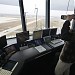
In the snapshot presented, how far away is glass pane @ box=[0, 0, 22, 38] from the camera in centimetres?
321

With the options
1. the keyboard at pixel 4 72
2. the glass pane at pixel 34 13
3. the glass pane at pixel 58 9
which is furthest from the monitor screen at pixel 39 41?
the keyboard at pixel 4 72

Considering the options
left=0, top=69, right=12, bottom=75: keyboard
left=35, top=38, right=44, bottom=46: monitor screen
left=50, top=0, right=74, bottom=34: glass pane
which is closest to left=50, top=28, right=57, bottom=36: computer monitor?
left=35, top=38, right=44, bottom=46: monitor screen

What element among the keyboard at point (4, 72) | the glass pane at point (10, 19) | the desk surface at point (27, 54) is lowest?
the desk surface at point (27, 54)

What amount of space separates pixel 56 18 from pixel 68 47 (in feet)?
8.18

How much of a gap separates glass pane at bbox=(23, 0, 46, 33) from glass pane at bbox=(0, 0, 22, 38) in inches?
10.9

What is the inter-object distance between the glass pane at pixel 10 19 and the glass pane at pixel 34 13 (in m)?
0.28

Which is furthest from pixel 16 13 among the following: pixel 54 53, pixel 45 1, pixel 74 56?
pixel 74 56

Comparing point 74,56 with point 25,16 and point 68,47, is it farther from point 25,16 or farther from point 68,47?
point 25,16

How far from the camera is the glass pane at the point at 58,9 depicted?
417 cm

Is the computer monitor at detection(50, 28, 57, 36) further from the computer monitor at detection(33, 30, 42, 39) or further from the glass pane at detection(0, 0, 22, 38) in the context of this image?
the glass pane at detection(0, 0, 22, 38)

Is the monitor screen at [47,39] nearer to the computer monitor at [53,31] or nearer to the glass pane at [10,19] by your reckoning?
the computer monitor at [53,31]

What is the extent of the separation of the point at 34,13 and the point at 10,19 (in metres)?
0.78

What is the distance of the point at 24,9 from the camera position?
134 inches

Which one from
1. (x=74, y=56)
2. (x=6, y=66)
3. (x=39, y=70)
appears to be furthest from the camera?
(x=39, y=70)
